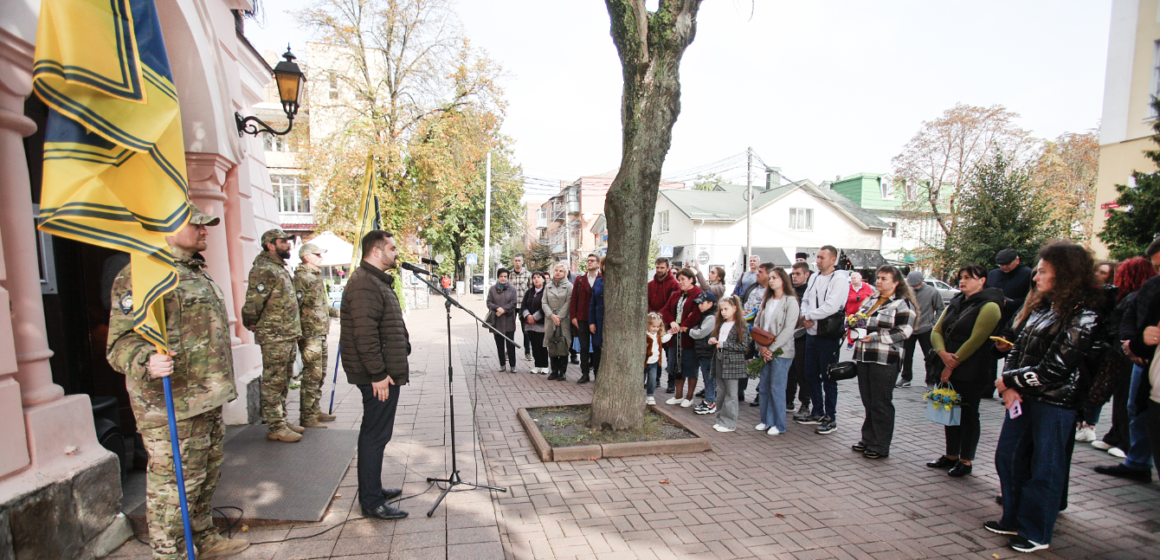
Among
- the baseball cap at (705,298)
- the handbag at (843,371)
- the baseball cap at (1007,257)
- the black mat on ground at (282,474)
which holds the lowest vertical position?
the black mat on ground at (282,474)

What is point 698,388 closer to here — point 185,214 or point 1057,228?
point 185,214

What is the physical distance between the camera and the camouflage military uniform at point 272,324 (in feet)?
16.1

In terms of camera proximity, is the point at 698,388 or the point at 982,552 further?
the point at 698,388

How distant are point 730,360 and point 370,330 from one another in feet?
12.5

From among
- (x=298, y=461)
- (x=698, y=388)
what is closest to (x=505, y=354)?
(x=698, y=388)

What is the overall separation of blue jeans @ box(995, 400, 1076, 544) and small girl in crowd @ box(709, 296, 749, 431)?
2475 mm

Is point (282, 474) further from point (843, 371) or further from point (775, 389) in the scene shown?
point (843, 371)

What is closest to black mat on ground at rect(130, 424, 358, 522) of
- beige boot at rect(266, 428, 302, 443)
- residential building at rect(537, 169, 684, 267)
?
beige boot at rect(266, 428, 302, 443)

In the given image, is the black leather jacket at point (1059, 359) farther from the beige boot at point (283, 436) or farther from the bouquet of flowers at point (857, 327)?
the beige boot at point (283, 436)

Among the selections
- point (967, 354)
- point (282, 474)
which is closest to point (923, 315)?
point (967, 354)

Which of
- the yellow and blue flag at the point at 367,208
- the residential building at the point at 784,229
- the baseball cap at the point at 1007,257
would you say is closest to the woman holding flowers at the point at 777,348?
the baseball cap at the point at 1007,257

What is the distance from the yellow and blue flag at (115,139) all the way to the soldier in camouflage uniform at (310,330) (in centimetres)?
289

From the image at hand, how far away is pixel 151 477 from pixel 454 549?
1701 mm

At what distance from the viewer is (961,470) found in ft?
15.0
